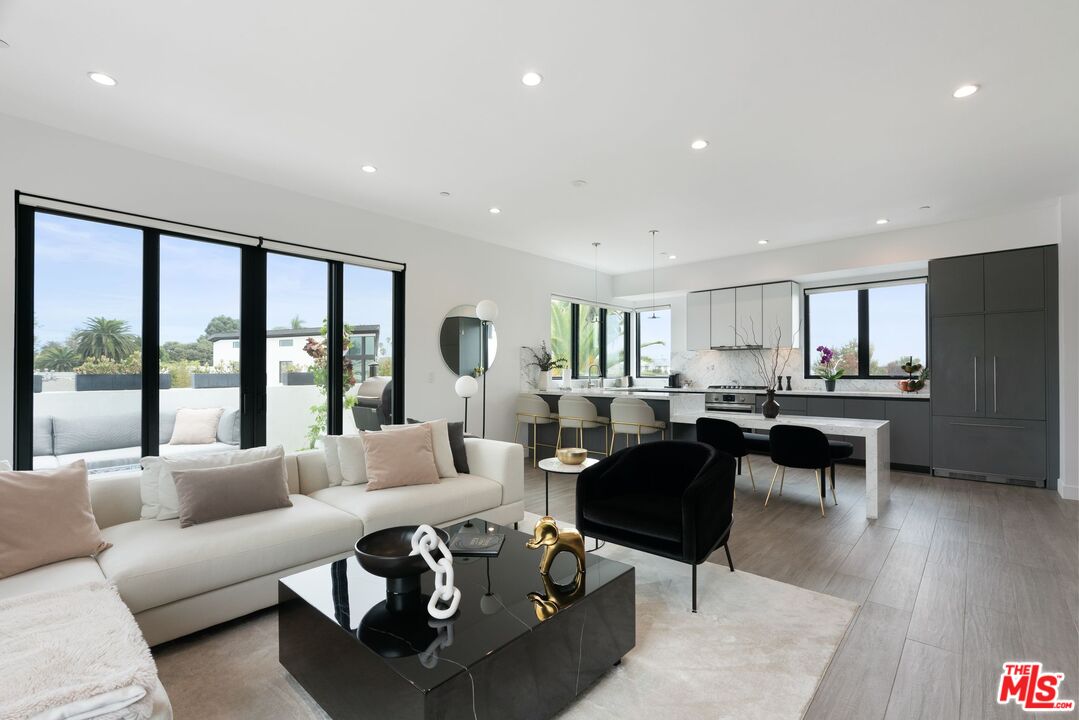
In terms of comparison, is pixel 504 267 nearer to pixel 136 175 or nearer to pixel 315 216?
pixel 315 216

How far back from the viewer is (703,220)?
5160 millimetres

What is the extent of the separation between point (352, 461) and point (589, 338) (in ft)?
17.7

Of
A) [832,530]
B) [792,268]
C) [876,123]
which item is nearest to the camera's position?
[876,123]

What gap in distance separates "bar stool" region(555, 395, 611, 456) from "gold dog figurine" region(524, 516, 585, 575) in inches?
143

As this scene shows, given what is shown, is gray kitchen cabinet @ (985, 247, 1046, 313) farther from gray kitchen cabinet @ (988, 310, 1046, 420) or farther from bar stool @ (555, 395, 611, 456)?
bar stool @ (555, 395, 611, 456)

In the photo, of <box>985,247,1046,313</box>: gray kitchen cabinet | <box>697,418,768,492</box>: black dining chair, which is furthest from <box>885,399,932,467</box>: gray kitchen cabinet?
<box>697,418,768,492</box>: black dining chair

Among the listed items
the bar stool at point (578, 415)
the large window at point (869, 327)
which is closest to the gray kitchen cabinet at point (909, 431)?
the large window at point (869, 327)

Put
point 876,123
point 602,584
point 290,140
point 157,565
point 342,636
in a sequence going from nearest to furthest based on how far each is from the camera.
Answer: point 342,636, point 602,584, point 157,565, point 876,123, point 290,140

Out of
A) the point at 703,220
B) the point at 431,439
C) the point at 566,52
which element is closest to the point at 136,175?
the point at 431,439

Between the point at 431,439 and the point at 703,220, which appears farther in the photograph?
the point at 703,220

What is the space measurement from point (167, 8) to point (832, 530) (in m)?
4.89

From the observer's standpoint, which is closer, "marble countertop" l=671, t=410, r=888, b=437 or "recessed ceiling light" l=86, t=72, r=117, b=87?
"recessed ceiling light" l=86, t=72, r=117, b=87

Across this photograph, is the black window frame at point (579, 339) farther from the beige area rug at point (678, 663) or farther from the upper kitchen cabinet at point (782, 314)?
the beige area rug at point (678, 663)

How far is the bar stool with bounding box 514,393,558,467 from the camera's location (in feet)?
20.0
